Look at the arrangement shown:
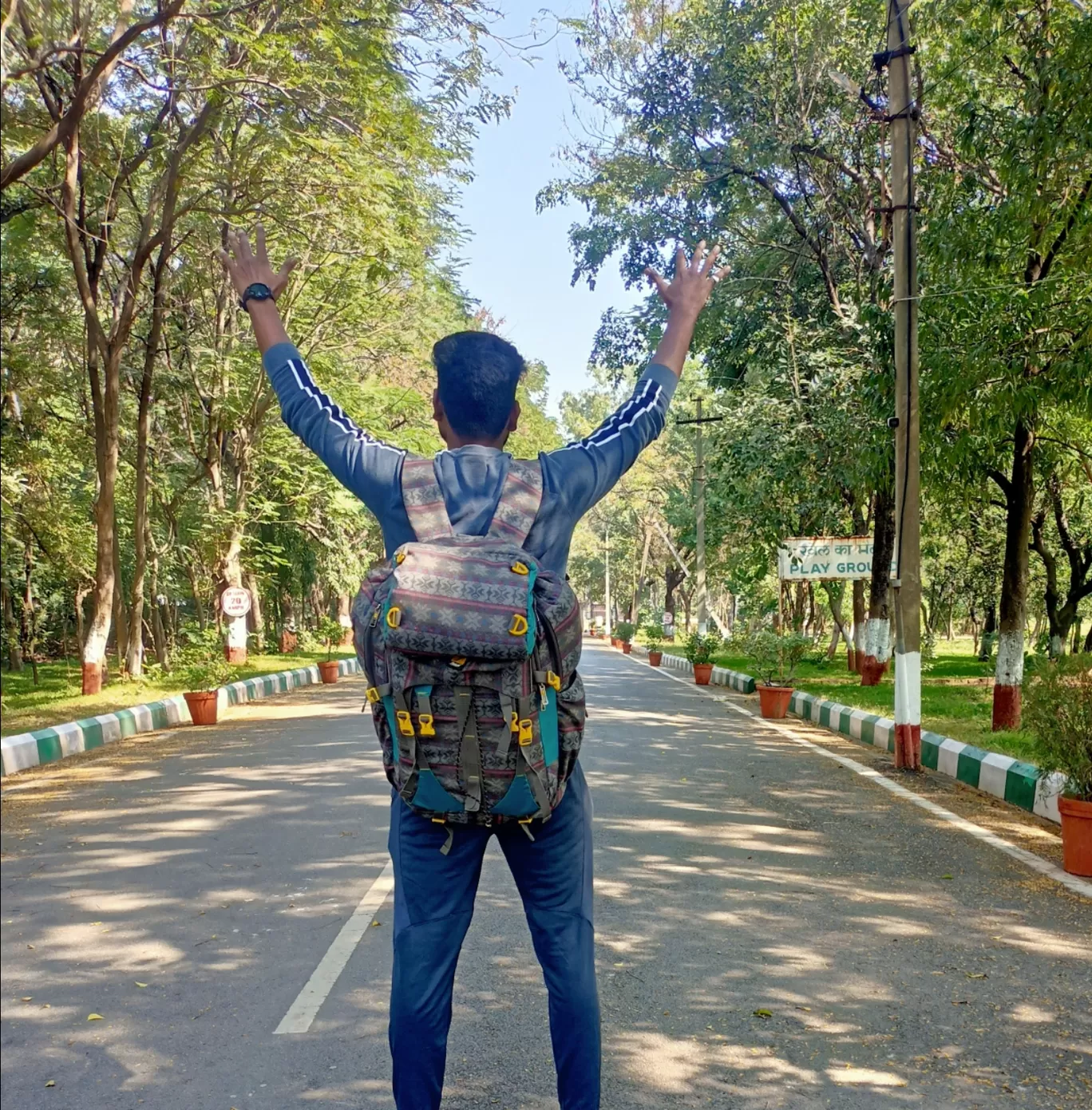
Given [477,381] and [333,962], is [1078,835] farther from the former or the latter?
[477,381]

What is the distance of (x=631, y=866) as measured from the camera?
5.57 m

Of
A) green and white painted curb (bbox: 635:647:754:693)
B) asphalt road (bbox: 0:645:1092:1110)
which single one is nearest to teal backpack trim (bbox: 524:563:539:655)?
asphalt road (bbox: 0:645:1092:1110)

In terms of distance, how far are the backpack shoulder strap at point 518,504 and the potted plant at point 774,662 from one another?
12689mm

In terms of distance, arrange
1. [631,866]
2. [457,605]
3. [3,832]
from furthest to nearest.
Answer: [631,866] → [3,832] → [457,605]

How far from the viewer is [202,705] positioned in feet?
44.8

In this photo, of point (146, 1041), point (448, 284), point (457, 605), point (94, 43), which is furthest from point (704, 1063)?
point (448, 284)

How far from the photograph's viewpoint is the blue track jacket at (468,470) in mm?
2133

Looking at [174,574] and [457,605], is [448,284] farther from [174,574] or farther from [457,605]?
[457,605]

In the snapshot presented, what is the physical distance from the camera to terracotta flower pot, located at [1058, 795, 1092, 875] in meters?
5.61

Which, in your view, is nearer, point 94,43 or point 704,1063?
point 704,1063

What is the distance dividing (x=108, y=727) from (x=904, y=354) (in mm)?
9298

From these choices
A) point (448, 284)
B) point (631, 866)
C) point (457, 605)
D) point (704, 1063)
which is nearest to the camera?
point (457, 605)

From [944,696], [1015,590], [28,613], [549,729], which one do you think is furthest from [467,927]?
[28,613]

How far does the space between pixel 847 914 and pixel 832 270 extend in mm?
14382
